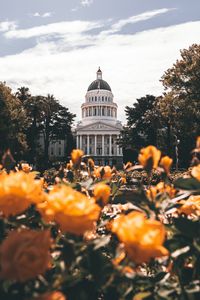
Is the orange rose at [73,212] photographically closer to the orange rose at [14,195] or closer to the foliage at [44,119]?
the orange rose at [14,195]

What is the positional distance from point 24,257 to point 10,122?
30.7 metres

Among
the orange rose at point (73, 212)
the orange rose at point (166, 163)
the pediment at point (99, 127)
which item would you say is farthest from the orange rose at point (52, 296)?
the pediment at point (99, 127)

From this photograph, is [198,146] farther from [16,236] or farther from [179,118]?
[179,118]

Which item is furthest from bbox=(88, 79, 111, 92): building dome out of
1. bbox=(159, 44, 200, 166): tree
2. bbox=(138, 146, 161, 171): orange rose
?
bbox=(138, 146, 161, 171): orange rose

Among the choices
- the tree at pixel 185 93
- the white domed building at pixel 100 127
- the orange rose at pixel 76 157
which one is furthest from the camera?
the white domed building at pixel 100 127

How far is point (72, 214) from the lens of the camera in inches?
42.5

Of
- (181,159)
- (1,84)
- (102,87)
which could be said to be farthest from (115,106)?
(1,84)

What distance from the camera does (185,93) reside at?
27.2 m

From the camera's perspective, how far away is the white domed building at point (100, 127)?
86.0m

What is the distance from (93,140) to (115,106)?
11.8 metres

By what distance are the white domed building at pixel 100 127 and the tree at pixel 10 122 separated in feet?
165

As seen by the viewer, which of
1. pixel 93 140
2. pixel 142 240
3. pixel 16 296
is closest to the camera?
pixel 142 240

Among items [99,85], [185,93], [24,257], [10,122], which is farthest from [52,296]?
[99,85]

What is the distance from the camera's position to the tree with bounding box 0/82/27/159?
1177 inches
